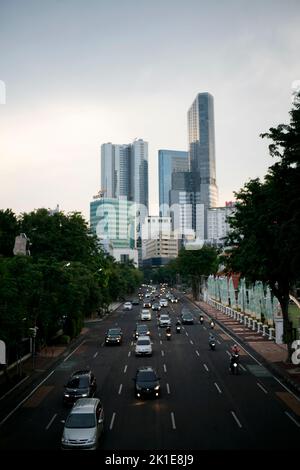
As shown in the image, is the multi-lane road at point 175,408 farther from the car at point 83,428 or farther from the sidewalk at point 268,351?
the sidewalk at point 268,351

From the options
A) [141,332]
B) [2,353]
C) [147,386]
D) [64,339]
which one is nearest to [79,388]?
[147,386]

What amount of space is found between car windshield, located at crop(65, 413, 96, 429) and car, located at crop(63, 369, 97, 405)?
5807mm

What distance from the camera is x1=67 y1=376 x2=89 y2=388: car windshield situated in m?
25.0

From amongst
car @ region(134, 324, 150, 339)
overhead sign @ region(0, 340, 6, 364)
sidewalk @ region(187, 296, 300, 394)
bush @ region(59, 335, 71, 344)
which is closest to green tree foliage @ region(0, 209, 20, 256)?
bush @ region(59, 335, 71, 344)

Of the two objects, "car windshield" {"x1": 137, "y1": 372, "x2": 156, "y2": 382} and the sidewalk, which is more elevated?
"car windshield" {"x1": 137, "y1": 372, "x2": 156, "y2": 382}

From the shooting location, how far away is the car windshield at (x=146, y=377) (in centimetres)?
2578

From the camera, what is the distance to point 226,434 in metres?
19.0

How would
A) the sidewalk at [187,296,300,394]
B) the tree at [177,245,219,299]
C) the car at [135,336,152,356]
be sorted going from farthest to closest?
the tree at [177,245,219,299]
the car at [135,336,152,356]
the sidewalk at [187,296,300,394]

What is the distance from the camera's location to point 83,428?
1770 centimetres

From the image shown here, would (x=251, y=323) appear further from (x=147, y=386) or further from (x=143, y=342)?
(x=147, y=386)

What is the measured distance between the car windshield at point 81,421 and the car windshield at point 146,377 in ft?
25.2

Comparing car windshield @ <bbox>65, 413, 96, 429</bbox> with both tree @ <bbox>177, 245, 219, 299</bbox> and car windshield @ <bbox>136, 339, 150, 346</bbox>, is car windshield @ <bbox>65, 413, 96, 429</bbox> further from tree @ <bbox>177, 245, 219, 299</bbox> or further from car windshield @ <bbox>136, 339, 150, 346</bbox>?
tree @ <bbox>177, 245, 219, 299</bbox>
